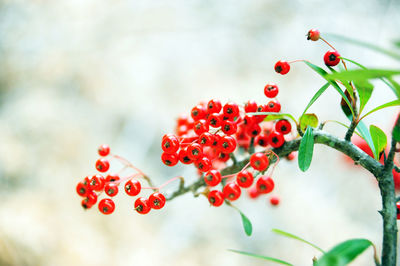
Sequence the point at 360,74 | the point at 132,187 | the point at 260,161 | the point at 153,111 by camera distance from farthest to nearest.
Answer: the point at 153,111
the point at 132,187
the point at 260,161
the point at 360,74

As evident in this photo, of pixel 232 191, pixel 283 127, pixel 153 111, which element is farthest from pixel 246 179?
pixel 153 111

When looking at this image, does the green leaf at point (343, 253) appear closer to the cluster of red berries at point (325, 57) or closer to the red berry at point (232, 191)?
the red berry at point (232, 191)

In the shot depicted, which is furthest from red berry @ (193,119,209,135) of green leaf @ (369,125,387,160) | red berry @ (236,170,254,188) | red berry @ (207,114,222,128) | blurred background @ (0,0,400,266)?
blurred background @ (0,0,400,266)

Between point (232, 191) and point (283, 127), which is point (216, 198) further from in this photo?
point (283, 127)

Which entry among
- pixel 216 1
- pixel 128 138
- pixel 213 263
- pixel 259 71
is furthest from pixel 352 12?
pixel 213 263

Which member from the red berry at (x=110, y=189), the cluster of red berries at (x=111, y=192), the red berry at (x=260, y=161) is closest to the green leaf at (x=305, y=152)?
the red berry at (x=260, y=161)

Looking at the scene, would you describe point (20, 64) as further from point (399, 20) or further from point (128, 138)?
point (399, 20)
